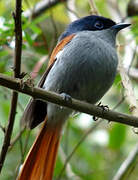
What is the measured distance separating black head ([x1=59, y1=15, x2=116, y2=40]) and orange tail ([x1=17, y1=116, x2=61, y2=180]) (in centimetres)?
86

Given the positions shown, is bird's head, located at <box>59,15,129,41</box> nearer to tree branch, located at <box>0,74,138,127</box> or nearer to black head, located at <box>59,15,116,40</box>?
black head, located at <box>59,15,116,40</box>

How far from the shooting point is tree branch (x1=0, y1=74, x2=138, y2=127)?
2311 mm

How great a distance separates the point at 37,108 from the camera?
325 cm

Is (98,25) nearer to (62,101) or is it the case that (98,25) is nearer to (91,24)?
(91,24)

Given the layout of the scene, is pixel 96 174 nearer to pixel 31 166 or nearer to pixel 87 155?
pixel 87 155

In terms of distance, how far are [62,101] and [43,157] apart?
90cm

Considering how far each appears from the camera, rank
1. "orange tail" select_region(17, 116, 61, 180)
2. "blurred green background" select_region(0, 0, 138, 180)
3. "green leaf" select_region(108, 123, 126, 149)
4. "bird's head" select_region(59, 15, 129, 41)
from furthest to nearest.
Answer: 1. "green leaf" select_region(108, 123, 126, 149)
2. "blurred green background" select_region(0, 0, 138, 180)
3. "bird's head" select_region(59, 15, 129, 41)
4. "orange tail" select_region(17, 116, 61, 180)

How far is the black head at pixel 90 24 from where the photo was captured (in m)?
3.61

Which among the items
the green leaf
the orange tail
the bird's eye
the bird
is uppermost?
the bird's eye

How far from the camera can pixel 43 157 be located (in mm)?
3205

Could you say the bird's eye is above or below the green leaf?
above

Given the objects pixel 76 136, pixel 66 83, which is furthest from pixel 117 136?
pixel 66 83

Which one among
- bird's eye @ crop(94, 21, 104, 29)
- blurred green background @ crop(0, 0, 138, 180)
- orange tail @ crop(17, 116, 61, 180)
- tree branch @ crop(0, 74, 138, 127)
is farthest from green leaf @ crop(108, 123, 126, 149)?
tree branch @ crop(0, 74, 138, 127)

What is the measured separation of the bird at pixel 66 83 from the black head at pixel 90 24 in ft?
0.80
